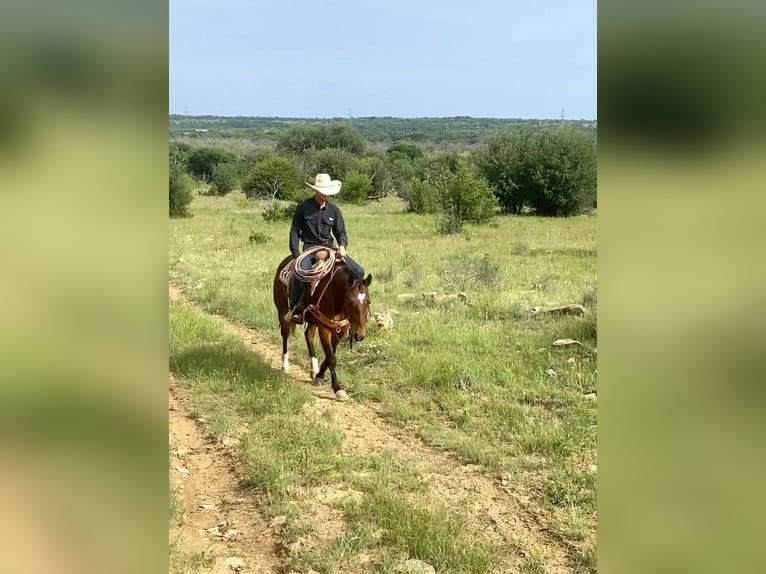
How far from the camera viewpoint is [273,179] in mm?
26406

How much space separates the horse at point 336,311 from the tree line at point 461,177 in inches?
473

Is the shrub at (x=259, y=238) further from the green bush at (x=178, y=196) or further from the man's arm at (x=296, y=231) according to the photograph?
the man's arm at (x=296, y=231)

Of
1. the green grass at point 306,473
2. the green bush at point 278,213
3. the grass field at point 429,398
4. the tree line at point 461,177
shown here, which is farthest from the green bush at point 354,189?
the green grass at point 306,473

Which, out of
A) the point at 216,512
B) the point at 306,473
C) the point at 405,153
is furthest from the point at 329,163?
the point at 216,512

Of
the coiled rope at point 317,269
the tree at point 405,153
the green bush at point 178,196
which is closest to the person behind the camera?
the coiled rope at point 317,269

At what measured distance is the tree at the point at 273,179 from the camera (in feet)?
84.2

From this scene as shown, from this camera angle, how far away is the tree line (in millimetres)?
19797

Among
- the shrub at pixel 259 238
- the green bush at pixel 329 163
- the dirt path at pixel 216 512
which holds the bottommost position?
the dirt path at pixel 216 512

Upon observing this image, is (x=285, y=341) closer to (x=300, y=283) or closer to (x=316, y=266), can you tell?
(x=300, y=283)

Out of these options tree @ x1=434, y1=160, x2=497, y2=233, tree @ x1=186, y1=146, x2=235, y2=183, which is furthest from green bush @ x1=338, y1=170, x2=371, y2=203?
tree @ x1=186, y1=146, x2=235, y2=183

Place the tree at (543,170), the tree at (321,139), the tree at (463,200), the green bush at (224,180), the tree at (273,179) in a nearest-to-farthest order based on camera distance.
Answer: the tree at (463,200) → the tree at (543,170) → the tree at (273,179) → the green bush at (224,180) → the tree at (321,139)

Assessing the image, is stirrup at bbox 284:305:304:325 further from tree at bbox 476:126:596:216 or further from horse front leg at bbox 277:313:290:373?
tree at bbox 476:126:596:216

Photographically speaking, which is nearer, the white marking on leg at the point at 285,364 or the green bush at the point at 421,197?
the white marking on leg at the point at 285,364
